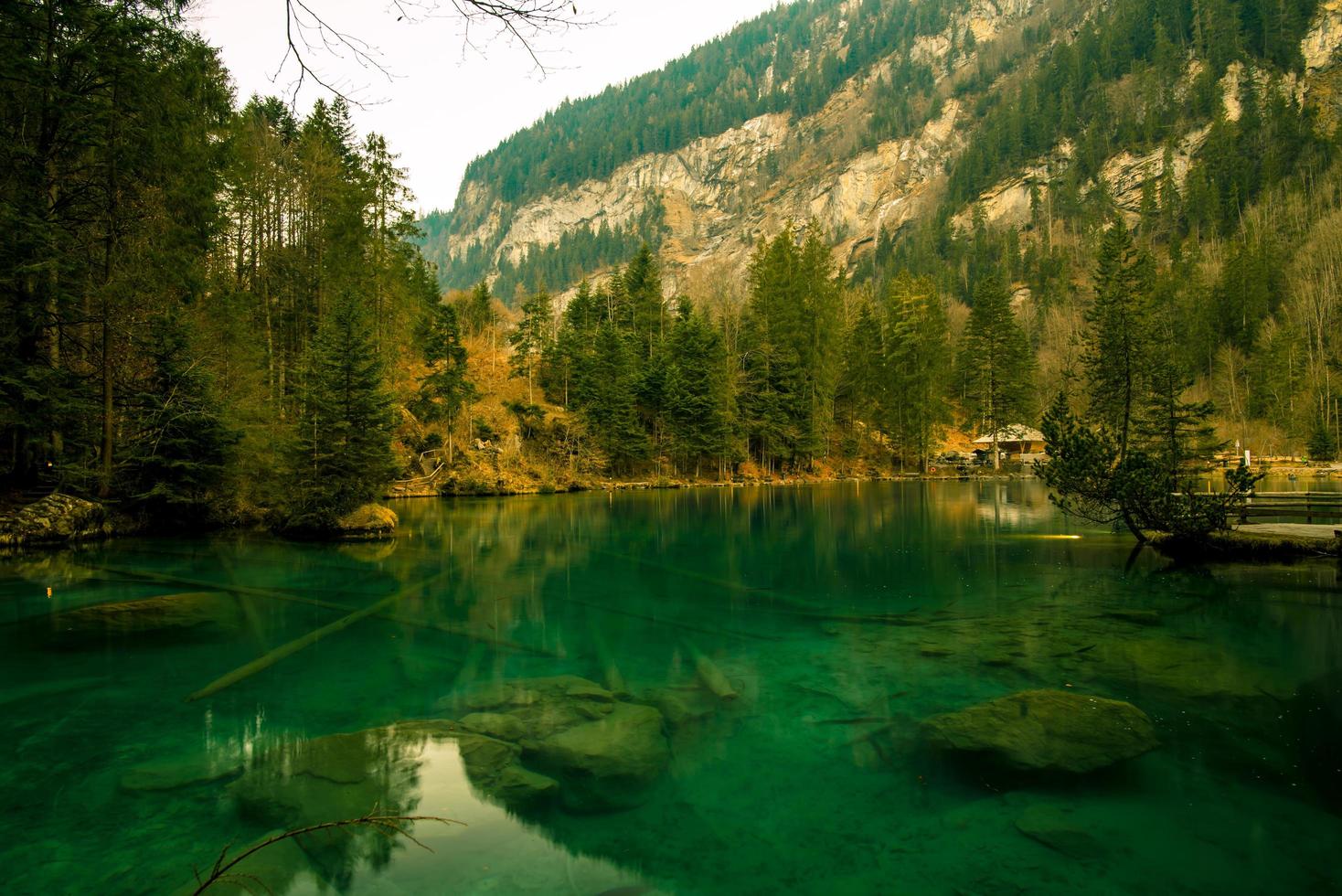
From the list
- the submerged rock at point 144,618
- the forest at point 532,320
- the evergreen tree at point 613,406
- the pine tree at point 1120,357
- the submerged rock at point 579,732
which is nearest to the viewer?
the submerged rock at point 579,732

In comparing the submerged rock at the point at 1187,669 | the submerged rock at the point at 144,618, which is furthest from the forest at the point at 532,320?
the submerged rock at the point at 1187,669

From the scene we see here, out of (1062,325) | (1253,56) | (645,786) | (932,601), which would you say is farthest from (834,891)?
(1253,56)

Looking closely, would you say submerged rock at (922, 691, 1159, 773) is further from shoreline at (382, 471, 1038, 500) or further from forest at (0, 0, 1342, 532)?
shoreline at (382, 471, 1038, 500)

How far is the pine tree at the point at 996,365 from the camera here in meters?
53.7

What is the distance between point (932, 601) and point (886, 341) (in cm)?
4625

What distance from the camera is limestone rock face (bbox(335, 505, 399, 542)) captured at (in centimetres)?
1803

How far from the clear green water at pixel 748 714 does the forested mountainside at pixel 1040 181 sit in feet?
64.7

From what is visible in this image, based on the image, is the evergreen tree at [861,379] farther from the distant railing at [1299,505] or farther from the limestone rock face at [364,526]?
the limestone rock face at [364,526]

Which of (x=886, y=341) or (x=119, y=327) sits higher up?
(x=886, y=341)

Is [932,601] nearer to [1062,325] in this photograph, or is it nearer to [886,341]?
[886,341]

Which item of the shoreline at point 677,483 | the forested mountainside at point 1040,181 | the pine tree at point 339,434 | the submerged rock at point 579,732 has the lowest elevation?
the submerged rock at point 579,732

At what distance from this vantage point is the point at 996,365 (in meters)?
53.8

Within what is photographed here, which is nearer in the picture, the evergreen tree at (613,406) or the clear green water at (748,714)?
A: the clear green water at (748,714)

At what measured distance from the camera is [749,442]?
1918 inches
